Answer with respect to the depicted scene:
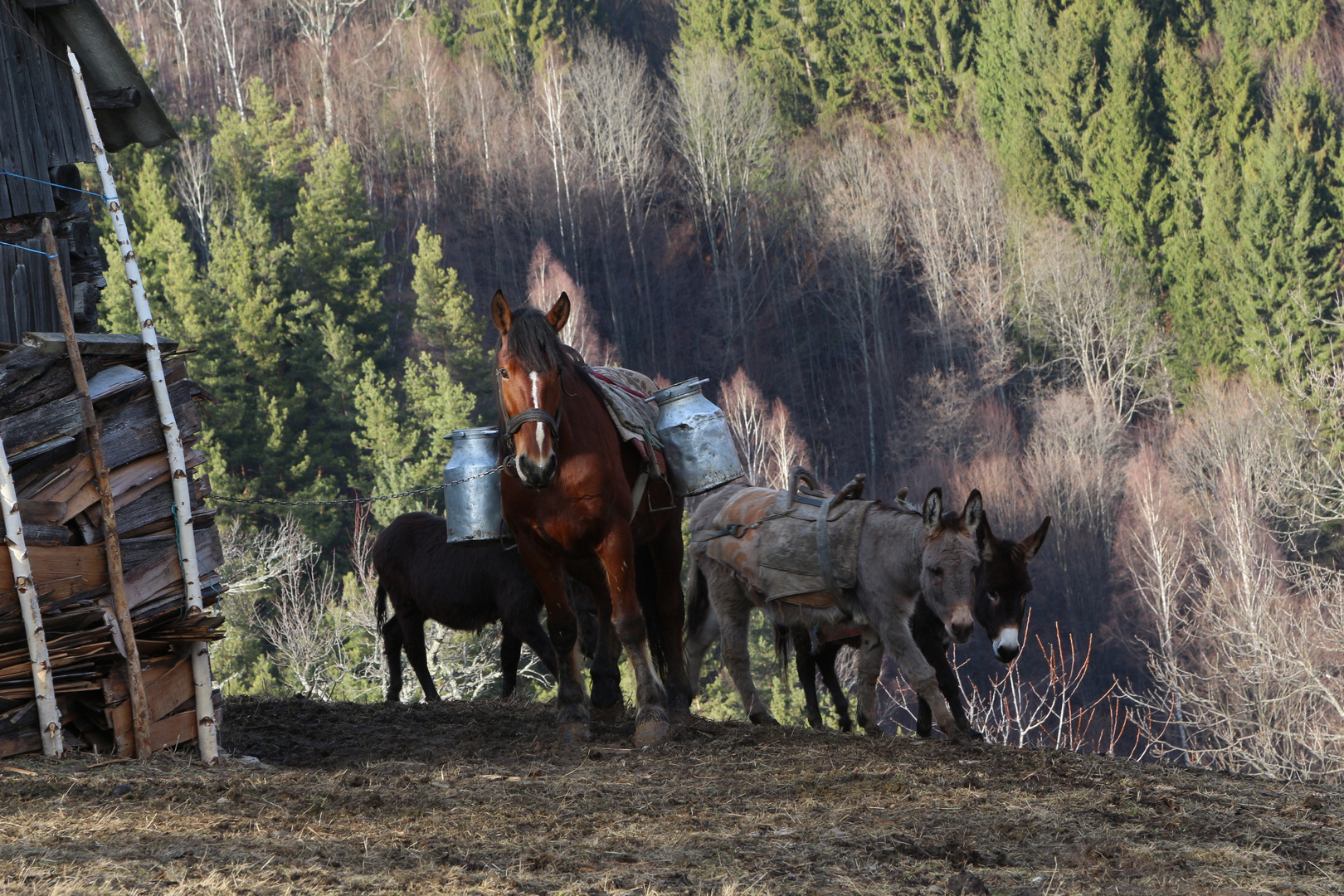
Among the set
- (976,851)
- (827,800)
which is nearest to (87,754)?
(827,800)

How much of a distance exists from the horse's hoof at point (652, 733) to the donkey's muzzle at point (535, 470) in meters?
1.58

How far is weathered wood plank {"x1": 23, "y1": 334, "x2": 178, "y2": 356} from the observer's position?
267 inches

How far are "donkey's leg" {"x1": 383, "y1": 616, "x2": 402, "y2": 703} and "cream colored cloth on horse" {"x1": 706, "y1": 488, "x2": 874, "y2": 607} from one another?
152 inches

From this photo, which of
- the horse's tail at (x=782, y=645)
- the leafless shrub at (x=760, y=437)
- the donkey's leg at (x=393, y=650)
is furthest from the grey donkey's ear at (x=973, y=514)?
the leafless shrub at (x=760, y=437)

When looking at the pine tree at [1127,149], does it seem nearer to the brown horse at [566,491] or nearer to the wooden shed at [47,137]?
the brown horse at [566,491]

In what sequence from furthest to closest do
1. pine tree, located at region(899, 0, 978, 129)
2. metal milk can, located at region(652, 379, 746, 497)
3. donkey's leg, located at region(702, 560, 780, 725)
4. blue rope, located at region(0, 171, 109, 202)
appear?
pine tree, located at region(899, 0, 978, 129)
donkey's leg, located at region(702, 560, 780, 725)
metal milk can, located at region(652, 379, 746, 497)
blue rope, located at region(0, 171, 109, 202)

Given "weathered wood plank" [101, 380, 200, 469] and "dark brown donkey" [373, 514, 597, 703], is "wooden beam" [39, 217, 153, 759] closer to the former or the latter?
"weathered wood plank" [101, 380, 200, 469]

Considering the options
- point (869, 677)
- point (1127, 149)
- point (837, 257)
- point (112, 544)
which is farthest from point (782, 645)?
point (837, 257)

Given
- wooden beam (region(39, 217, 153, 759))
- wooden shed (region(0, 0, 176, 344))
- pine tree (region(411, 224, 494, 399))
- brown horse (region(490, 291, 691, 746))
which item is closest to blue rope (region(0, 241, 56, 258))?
wooden shed (region(0, 0, 176, 344))

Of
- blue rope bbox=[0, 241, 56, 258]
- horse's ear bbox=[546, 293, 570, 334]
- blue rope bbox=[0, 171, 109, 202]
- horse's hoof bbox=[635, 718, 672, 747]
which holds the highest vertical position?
blue rope bbox=[0, 171, 109, 202]

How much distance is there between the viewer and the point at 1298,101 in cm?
5734

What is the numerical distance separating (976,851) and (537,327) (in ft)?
12.2

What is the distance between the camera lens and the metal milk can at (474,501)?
809 centimetres

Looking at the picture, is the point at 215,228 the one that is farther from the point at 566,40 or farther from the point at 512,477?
the point at 512,477
